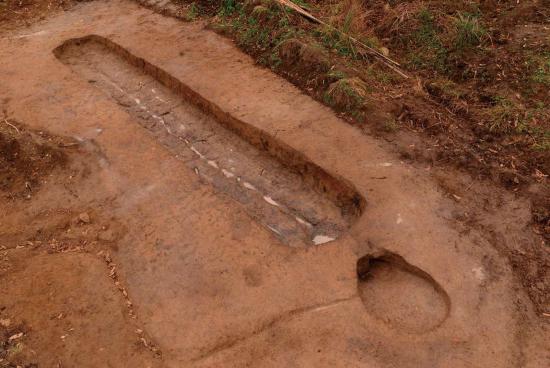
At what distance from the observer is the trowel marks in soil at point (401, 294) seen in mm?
3238

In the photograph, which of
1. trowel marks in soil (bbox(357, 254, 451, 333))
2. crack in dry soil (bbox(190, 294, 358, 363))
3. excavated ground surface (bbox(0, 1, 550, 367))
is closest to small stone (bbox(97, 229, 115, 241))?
excavated ground surface (bbox(0, 1, 550, 367))

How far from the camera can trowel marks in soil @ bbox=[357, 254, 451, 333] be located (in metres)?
3.24

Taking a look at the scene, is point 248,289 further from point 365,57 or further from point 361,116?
point 365,57

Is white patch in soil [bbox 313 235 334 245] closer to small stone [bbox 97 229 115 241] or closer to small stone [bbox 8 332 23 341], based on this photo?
small stone [bbox 97 229 115 241]

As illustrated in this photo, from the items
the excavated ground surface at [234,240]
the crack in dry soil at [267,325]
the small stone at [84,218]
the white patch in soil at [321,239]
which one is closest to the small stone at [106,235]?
the excavated ground surface at [234,240]

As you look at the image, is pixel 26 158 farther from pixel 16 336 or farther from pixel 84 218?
pixel 16 336

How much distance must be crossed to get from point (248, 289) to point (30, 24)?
228 inches

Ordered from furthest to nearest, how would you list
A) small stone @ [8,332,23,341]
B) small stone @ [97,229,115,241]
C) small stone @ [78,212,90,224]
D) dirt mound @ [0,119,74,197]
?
dirt mound @ [0,119,74,197] → small stone @ [78,212,90,224] → small stone @ [97,229,115,241] → small stone @ [8,332,23,341]

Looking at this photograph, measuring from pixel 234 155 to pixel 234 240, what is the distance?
1.24 m

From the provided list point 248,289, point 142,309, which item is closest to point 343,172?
point 248,289

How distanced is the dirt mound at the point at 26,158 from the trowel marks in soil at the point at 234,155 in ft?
3.10

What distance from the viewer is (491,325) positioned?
3.08 meters

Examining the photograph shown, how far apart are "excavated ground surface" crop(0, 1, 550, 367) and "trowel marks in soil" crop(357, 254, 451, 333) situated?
0.5 inches

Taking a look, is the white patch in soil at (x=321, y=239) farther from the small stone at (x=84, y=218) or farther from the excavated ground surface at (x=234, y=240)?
the small stone at (x=84, y=218)
